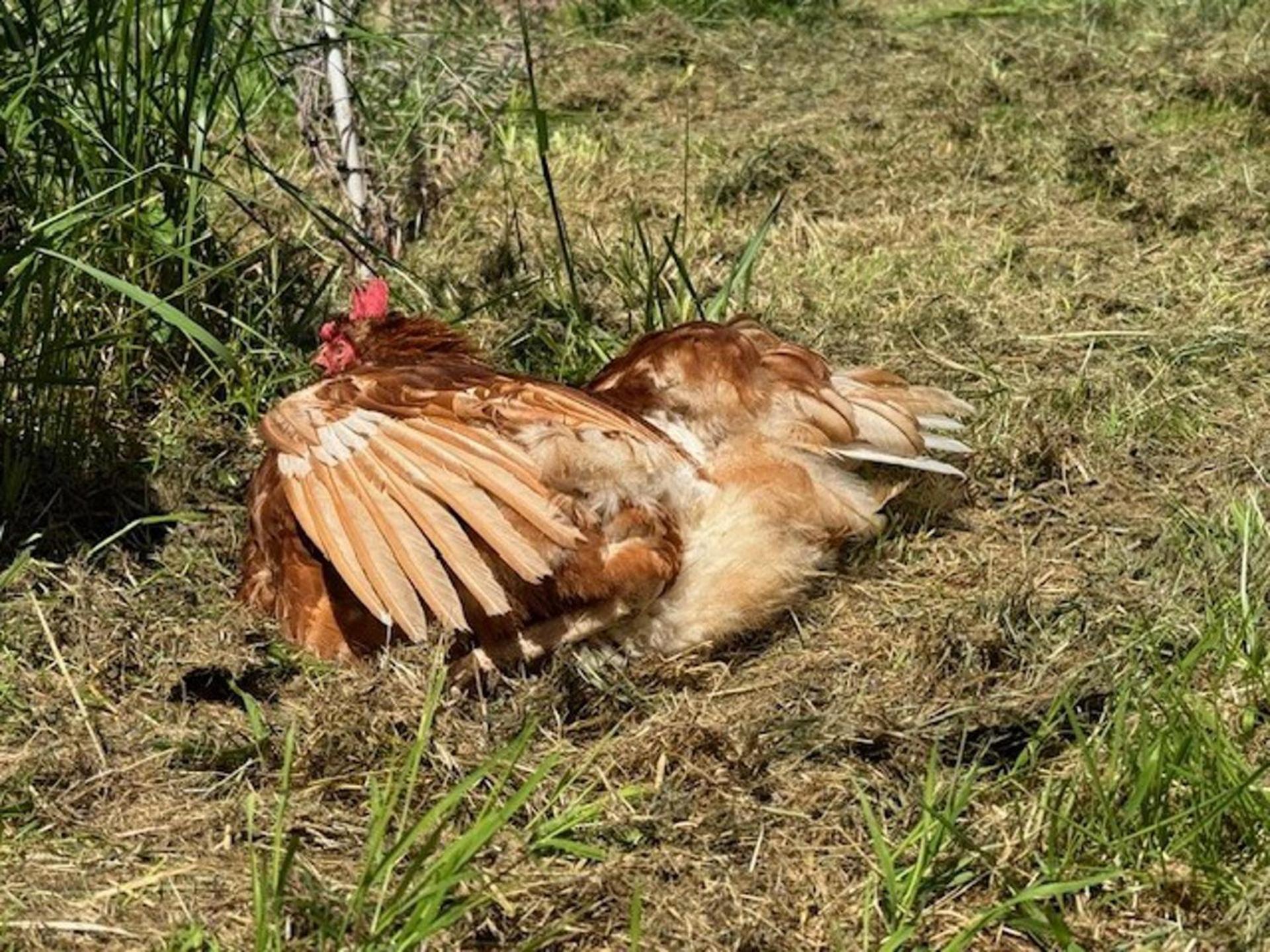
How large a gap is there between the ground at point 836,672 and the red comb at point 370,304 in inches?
11.7

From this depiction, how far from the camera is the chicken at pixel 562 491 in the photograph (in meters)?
2.94

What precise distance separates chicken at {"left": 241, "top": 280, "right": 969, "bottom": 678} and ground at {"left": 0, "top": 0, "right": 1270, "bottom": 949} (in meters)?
0.11

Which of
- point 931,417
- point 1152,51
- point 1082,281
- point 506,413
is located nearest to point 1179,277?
point 1082,281

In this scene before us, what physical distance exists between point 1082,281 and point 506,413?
216 centimetres

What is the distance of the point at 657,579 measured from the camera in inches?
122

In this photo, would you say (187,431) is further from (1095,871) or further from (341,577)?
(1095,871)

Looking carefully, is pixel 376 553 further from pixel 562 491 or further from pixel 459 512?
pixel 562 491

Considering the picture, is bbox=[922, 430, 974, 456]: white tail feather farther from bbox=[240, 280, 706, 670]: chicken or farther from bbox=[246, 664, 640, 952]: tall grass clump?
bbox=[246, 664, 640, 952]: tall grass clump

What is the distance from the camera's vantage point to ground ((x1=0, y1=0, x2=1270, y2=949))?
236 centimetres

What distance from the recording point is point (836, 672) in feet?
10.3

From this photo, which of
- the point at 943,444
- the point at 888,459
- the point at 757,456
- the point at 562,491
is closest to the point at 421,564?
the point at 562,491

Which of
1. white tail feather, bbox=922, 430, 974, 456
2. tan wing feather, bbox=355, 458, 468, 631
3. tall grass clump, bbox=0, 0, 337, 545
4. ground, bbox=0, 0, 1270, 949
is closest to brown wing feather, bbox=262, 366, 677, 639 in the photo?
tan wing feather, bbox=355, 458, 468, 631

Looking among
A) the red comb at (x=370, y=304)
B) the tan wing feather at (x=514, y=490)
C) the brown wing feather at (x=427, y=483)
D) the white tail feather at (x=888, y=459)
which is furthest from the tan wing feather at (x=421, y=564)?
the white tail feather at (x=888, y=459)

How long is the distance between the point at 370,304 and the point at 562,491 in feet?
2.65
